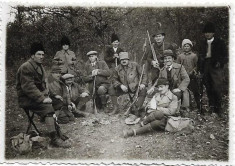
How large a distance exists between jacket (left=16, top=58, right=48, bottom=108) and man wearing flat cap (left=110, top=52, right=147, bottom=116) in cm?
142

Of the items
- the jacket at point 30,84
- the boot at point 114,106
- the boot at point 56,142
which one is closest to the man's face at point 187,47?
the boot at point 114,106

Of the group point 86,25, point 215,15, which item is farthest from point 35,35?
point 215,15

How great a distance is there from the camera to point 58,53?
6.81 meters

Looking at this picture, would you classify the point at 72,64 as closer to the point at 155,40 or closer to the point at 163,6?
the point at 155,40

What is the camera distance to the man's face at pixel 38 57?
21.7 ft

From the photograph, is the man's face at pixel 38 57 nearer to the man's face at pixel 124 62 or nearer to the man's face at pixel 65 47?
the man's face at pixel 65 47

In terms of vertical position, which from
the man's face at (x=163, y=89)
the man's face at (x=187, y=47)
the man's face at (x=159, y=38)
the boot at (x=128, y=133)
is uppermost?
the man's face at (x=159, y=38)

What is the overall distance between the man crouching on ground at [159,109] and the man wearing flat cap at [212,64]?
2.59 feet

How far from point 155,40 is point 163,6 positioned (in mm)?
722

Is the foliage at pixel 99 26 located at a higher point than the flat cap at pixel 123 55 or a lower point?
higher

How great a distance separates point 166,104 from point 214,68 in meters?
1.25

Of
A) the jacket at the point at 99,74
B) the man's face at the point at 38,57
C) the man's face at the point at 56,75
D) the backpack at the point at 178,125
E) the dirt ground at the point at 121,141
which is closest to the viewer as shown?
the dirt ground at the point at 121,141

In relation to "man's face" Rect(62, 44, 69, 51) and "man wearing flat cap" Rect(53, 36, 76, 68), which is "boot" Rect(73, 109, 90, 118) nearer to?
"man wearing flat cap" Rect(53, 36, 76, 68)

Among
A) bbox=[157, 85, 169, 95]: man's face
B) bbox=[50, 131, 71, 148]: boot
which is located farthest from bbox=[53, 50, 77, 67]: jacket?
bbox=[157, 85, 169, 95]: man's face
